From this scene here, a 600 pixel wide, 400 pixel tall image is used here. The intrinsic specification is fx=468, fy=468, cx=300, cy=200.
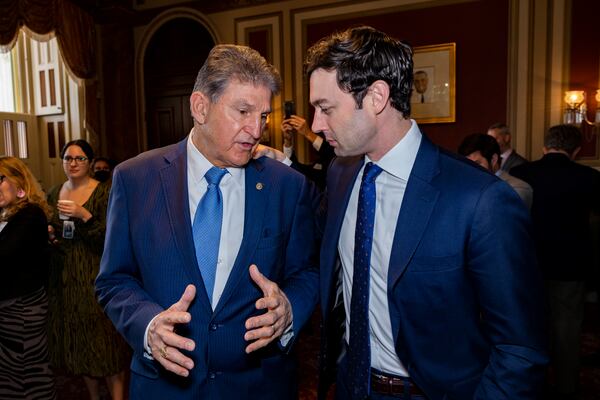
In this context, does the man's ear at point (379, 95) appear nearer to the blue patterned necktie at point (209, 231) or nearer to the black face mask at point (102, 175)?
the blue patterned necktie at point (209, 231)

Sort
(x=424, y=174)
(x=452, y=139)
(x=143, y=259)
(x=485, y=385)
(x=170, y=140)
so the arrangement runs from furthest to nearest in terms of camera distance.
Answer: (x=170, y=140) < (x=452, y=139) < (x=143, y=259) < (x=424, y=174) < (x=485, y=385)

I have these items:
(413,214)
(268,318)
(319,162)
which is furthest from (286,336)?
(319,162)

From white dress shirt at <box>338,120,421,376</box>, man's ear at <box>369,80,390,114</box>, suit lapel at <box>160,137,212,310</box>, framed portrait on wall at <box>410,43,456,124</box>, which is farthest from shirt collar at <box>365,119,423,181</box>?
framed portrait on wall at <box>410,43,456,124</box>

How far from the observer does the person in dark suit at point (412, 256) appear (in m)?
1.21

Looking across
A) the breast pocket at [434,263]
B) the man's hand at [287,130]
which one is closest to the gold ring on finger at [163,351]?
the breast pocket at [434,263]

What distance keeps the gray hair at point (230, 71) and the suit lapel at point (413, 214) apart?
1.92ft

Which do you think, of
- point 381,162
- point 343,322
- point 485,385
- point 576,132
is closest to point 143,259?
point 343,322

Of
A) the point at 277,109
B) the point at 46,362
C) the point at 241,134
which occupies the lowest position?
the point at 46,362

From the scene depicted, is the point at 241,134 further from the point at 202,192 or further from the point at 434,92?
the point at 434,92

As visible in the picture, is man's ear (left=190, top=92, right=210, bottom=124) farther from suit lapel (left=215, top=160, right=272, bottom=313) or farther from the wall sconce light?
the wall sconce light

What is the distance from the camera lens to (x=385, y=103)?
1.41 metres

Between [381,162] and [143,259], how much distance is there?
81 cm

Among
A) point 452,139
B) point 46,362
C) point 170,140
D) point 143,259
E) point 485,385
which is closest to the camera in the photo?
point 485,385

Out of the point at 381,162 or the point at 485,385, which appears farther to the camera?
the point at 381,162
